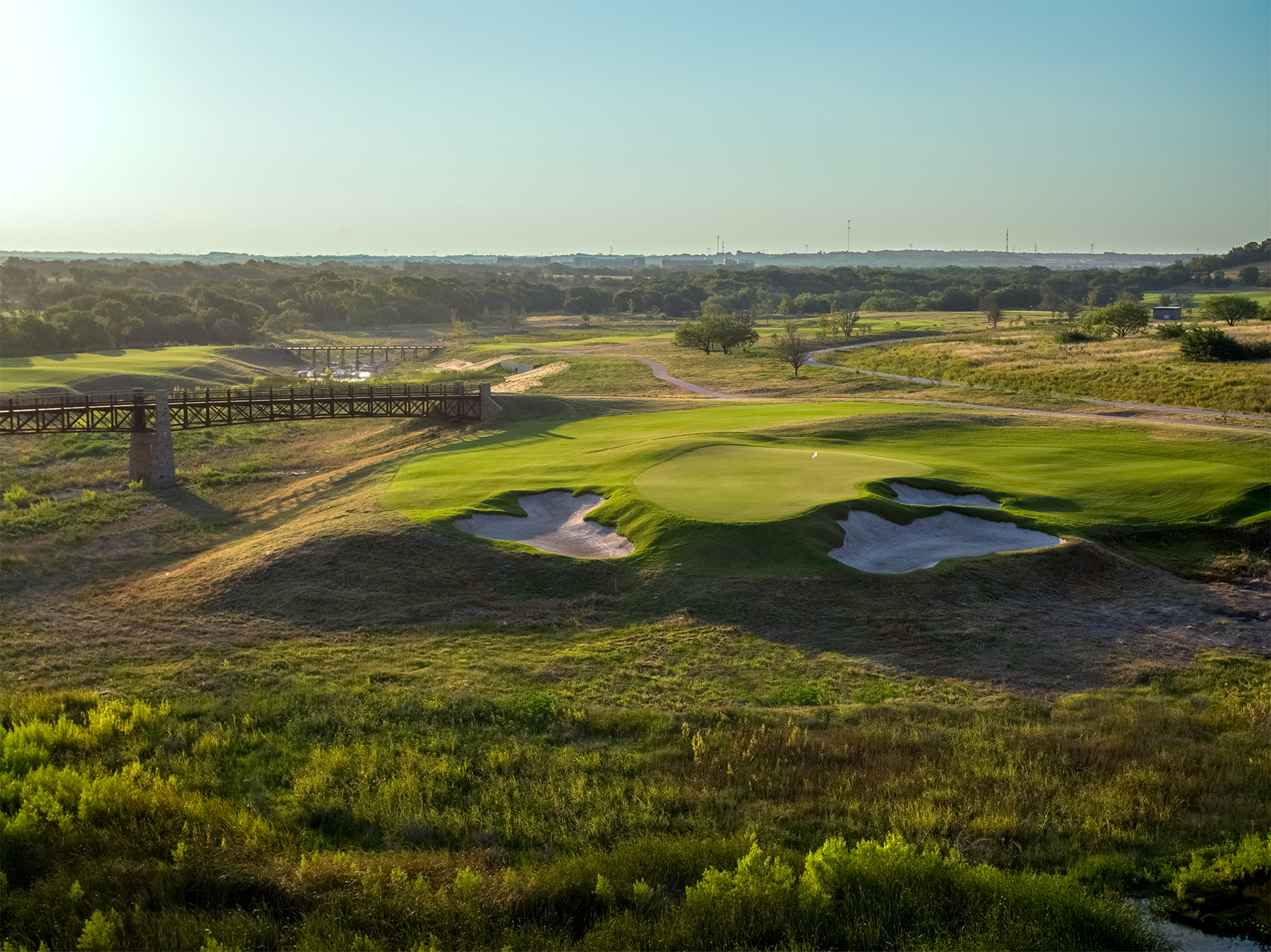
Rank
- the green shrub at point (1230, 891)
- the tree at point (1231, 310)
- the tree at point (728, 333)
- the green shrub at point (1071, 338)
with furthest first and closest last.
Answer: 1. the tree at point (728, 333)
2. the tree at point (1231, 310)
3. the green shrub at point (1071, 338)
4. the green shrub at point (1230, 891)

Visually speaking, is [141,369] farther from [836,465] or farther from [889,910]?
[889,910]

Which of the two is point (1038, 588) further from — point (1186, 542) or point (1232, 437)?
point (1232, 437)

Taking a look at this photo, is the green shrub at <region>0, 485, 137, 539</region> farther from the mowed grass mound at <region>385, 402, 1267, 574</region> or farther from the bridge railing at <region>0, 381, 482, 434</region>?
the mowed grass mound at <region>385, 402, 1267, 574</region>

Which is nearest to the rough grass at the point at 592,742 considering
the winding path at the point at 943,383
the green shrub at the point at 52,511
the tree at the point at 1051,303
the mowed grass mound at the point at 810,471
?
the mowed grass mound at the point at 810,471

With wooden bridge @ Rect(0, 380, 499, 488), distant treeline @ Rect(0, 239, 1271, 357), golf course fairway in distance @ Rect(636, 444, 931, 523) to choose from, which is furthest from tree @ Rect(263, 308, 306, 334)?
golf course fairway in distance @ Rect(636, 444, 931, 523)

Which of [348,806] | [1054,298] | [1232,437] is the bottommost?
[348,806]

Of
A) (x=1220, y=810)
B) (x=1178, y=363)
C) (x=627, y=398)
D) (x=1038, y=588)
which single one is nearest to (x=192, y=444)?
(x=627, y=398)

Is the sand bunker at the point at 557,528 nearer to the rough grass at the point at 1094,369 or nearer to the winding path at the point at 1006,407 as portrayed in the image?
the winding path at the point at 1006,407
